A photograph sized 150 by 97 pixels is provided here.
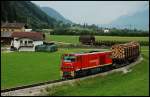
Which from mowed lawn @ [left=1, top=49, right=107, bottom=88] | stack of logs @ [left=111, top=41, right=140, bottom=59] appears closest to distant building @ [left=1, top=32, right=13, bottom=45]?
mowed lawn @ [left=1, top=49, right=107, bottom=88]

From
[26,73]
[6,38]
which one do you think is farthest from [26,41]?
[26,73]

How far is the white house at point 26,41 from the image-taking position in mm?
88562

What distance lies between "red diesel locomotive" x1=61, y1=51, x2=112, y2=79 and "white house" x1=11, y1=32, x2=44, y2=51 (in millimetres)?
42671

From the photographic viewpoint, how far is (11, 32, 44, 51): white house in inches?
3487

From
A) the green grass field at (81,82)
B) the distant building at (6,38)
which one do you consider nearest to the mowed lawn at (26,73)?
the green grass field at (81,82)

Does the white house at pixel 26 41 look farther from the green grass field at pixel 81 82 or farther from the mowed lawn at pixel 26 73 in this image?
the mowed lawn at pixel 26 73

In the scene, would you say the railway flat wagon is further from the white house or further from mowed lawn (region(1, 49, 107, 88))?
the white house

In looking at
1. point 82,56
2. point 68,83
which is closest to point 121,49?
point 82,56

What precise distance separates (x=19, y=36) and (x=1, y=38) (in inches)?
454

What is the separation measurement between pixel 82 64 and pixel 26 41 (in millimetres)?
49547

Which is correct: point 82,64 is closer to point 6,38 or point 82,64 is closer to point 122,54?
point 122,54

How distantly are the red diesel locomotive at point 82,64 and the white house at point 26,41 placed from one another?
140 feet

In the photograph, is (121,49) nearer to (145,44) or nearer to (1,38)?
(145,44)

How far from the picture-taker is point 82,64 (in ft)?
138
